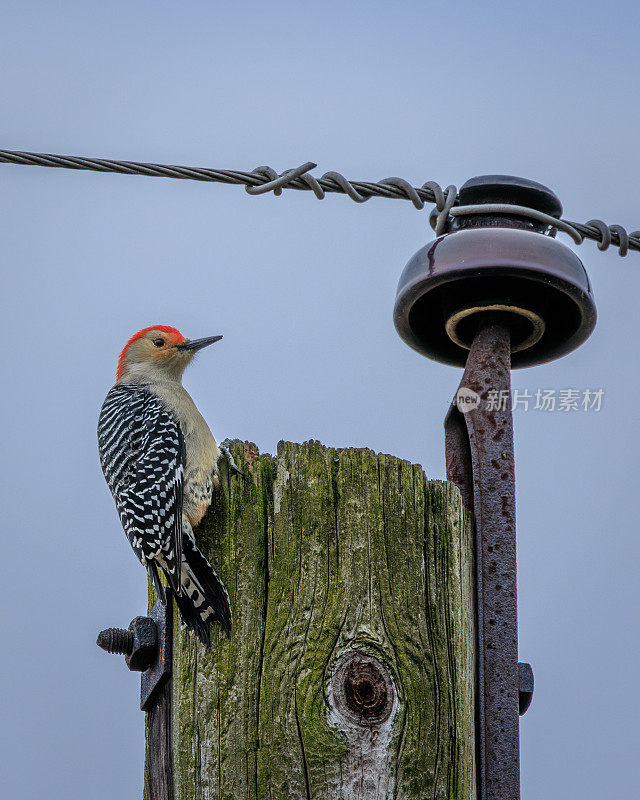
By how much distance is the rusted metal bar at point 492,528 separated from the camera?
230cm

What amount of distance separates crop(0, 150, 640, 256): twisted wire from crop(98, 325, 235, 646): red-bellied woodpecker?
0.81 m

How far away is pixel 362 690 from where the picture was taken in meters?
2.21

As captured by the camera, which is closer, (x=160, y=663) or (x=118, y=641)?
(x=160, y=663)

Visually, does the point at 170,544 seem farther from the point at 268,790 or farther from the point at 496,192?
the point at 496,192

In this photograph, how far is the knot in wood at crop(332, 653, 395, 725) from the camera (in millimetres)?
2188

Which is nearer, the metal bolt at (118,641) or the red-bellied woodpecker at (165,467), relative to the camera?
the red-bellied woodpecker at (165,467)

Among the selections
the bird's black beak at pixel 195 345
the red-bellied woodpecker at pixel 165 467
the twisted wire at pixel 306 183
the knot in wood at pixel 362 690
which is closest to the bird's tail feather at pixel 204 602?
the red-bellied woodpecker at pixel 165 467

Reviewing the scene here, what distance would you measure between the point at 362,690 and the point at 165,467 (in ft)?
5.05

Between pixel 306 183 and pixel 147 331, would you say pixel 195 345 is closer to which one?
pixel 147 331

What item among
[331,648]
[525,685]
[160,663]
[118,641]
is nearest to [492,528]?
Result: [525,685]

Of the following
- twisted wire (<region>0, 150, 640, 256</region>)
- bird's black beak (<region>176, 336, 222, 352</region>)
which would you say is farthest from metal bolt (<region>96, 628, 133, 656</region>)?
bird's black beak (<region>176, 336, 222, 352</region>)

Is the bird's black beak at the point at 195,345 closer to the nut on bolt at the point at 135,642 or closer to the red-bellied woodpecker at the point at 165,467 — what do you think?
the red-bellied woodpecker at the point at 165,467

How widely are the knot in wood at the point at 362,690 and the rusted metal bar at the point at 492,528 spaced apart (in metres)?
0.29

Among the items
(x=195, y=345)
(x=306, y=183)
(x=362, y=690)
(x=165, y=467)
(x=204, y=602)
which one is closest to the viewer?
(x=362, y=690)
